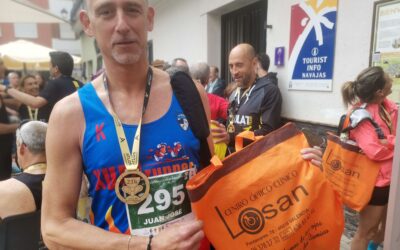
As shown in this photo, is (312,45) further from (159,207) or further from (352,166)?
(159,207)

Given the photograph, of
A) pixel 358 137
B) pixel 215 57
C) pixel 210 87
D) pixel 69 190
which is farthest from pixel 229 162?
pixel 215 57

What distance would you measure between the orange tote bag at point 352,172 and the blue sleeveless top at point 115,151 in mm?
1886

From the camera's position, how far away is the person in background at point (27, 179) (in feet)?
6.48

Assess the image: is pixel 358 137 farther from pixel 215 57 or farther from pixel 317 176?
pixel 215 57

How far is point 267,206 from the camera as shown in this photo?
1.12 m

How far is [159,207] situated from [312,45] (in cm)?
339

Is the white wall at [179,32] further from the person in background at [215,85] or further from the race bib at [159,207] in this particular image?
the race bib at [159,207]

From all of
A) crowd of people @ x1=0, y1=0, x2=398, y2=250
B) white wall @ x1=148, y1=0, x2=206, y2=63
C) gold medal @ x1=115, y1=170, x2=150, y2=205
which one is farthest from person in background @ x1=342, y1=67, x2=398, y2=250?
white wall @ x1=148, y1=0, x2=206, y2=63

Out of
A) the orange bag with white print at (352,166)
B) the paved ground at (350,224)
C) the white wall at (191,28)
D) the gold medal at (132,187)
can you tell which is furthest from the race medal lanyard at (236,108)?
the white wall at (191,28)

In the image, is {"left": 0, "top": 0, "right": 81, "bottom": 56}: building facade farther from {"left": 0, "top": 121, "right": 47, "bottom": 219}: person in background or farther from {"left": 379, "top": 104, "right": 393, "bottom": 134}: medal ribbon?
{"left": 379, "top": 104, "right": 393, "bottom": 134}: medal ribbon

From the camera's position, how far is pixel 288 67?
437 cm

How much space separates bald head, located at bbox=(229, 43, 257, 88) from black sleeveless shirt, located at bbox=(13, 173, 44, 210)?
7.51 feet

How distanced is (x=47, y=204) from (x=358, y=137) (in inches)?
99.2

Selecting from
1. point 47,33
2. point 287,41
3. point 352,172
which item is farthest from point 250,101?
point 47,33
